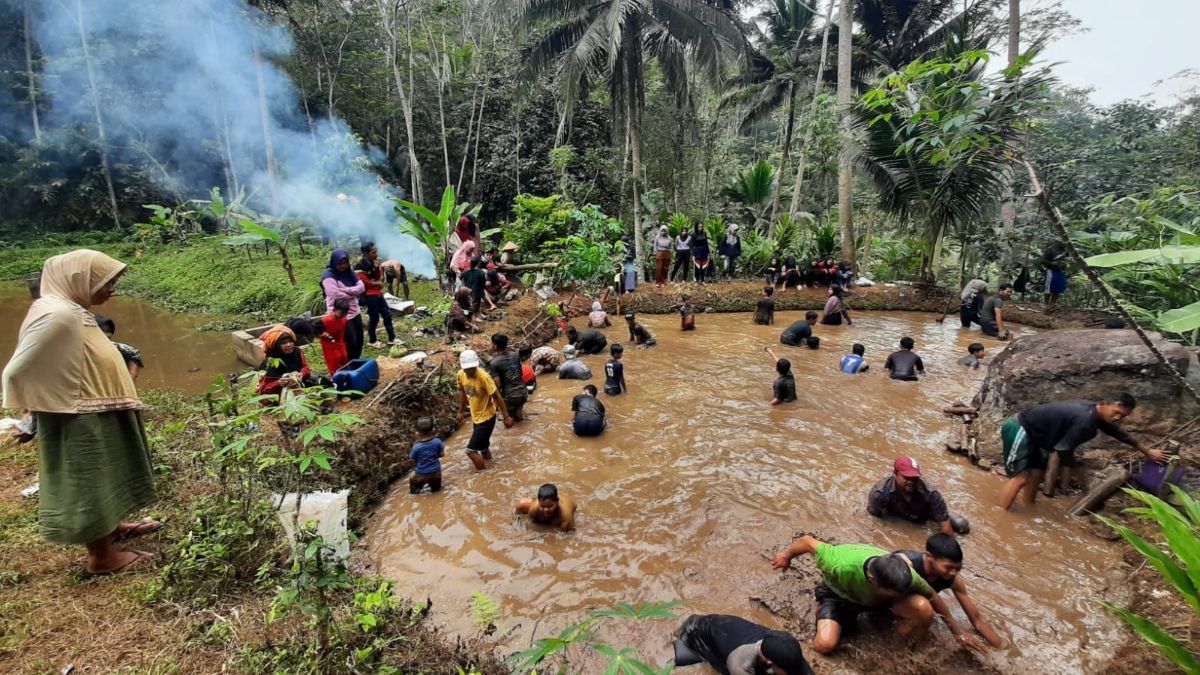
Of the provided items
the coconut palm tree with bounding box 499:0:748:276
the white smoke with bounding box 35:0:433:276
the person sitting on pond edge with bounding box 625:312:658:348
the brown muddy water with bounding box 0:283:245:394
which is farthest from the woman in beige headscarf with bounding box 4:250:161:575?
the white smoke with bounding box 35:0:433:276

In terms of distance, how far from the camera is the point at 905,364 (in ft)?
28.7

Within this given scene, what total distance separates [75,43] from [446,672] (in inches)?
1207

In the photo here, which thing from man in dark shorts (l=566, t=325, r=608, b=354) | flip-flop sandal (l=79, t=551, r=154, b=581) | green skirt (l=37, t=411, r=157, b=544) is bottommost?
flip-flop sandal (l=79, t=551, r=154, b=581)

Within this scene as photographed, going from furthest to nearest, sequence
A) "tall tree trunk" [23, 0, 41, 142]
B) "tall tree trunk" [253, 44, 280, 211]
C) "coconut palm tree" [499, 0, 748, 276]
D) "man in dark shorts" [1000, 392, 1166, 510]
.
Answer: "tall tree trunk" [23, 0, 41, 142] < "tall tree trunk" [253, 44, 280, 211] < "coconut palm tree" [499, 0, 748, 276] < "man in dark shorts" [1000, 392, 1166, 510]

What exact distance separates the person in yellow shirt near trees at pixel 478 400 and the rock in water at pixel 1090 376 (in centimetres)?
599

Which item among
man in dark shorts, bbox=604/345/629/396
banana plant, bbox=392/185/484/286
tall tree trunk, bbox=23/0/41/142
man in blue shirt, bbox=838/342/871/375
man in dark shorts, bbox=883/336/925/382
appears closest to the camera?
man in dark shorts, bbox=604/345/629/396

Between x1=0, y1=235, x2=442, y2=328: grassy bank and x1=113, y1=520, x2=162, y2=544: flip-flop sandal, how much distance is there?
261 inches

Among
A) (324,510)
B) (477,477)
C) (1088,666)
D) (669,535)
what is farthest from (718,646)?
(477,477)

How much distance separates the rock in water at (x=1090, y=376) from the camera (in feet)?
18.0

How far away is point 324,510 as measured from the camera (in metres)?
4.10

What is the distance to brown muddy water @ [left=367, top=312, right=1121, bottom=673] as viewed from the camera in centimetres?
404

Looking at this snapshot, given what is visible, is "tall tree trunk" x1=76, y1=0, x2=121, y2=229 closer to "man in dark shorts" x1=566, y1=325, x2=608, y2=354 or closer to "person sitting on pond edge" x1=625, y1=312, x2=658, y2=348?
"man in dark shorts" x1=566, y1=325, x2=608, y2=354

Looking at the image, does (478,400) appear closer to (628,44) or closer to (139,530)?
(139,530)

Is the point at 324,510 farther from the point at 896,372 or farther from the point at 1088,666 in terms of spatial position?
the point at 896,372
